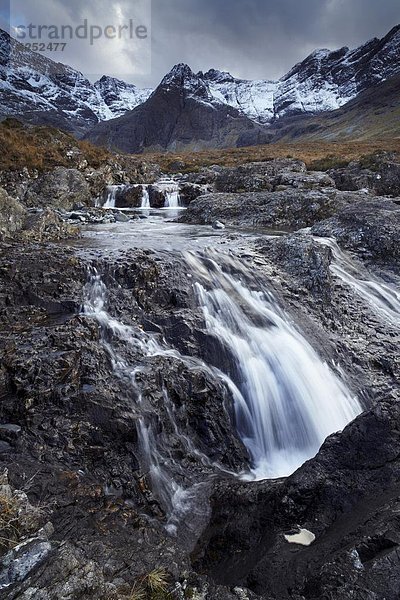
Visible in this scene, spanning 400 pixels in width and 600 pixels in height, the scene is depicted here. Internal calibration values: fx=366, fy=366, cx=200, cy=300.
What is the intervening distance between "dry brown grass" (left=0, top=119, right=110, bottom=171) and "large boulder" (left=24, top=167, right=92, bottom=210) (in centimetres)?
124

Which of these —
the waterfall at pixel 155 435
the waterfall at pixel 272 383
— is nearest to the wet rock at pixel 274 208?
the waterfall at pixel 272 383

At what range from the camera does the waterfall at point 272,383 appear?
26.0 ft

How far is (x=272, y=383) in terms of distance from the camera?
8805mm

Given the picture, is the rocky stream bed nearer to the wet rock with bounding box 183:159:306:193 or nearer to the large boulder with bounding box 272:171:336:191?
the large boulder with bounding box 272:171:336:191

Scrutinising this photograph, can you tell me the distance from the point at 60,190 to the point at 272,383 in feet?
68.3

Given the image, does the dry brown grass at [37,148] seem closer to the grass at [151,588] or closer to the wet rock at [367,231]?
the wet rock at [367,231]

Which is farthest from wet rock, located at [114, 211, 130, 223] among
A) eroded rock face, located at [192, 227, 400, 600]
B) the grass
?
the grass

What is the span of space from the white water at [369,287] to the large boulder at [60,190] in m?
17.1

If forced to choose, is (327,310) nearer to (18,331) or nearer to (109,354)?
(109,354)

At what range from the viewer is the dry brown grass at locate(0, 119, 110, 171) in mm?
24875

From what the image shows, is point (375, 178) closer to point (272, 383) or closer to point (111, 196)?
point (111, 196)

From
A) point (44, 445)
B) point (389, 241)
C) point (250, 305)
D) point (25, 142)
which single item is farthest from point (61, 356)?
point (25, 142)

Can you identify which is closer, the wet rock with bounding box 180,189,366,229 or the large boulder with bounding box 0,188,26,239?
the large boulder with bounding box 0,188,26,239

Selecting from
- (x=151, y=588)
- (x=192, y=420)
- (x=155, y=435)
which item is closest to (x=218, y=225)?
(x=192, y=420)
